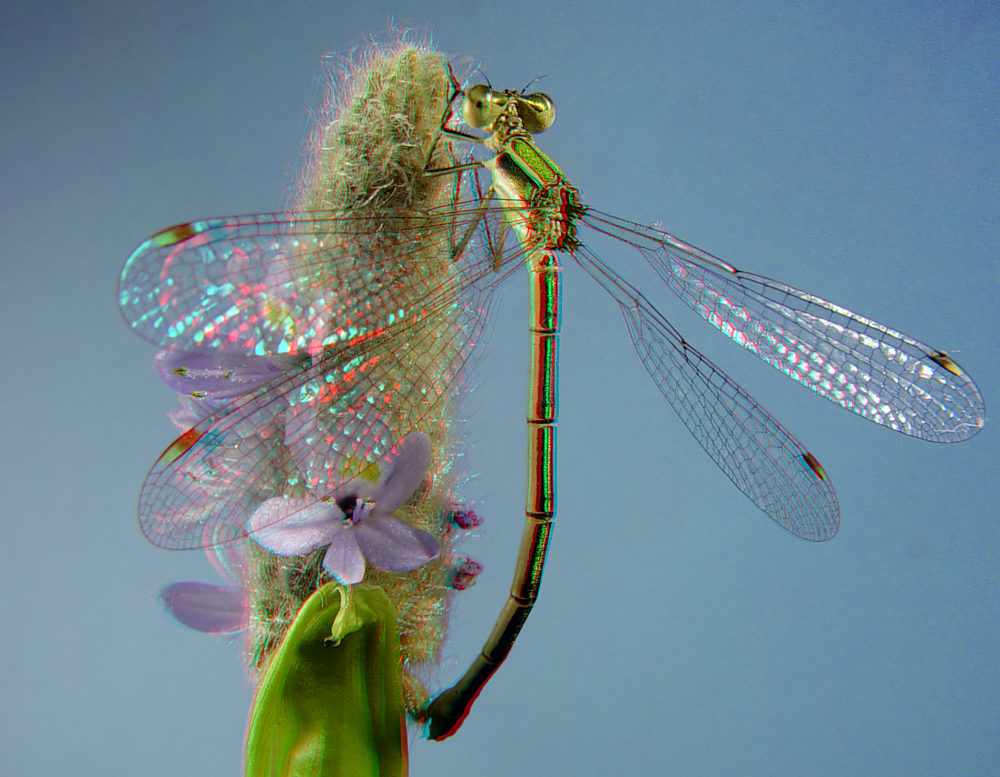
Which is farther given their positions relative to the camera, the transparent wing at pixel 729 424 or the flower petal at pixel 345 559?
the transparent wing at pixel 729 424

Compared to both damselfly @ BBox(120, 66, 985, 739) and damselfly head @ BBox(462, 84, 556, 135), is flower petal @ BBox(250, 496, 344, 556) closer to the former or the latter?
damselfly @ BBox(120, 66, 985, 739)

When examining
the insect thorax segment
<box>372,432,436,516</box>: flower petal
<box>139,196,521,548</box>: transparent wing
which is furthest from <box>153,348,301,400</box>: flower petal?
the insect thorax segment

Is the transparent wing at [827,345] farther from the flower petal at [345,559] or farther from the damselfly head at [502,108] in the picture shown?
the flower petal at [345,559]

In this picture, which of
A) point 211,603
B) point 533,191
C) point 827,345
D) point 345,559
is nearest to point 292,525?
point 345,559

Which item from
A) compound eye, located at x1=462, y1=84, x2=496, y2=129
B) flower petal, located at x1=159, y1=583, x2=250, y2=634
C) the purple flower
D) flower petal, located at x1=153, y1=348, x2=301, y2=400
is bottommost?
flower petal, located at x1=159, y1=583, x2=250, y2=634

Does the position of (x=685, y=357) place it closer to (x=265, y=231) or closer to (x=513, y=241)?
(x=513, y=241)

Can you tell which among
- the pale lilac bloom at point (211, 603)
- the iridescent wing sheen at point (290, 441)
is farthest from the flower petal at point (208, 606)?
the iridescent wing sheen at point (290, 441)
